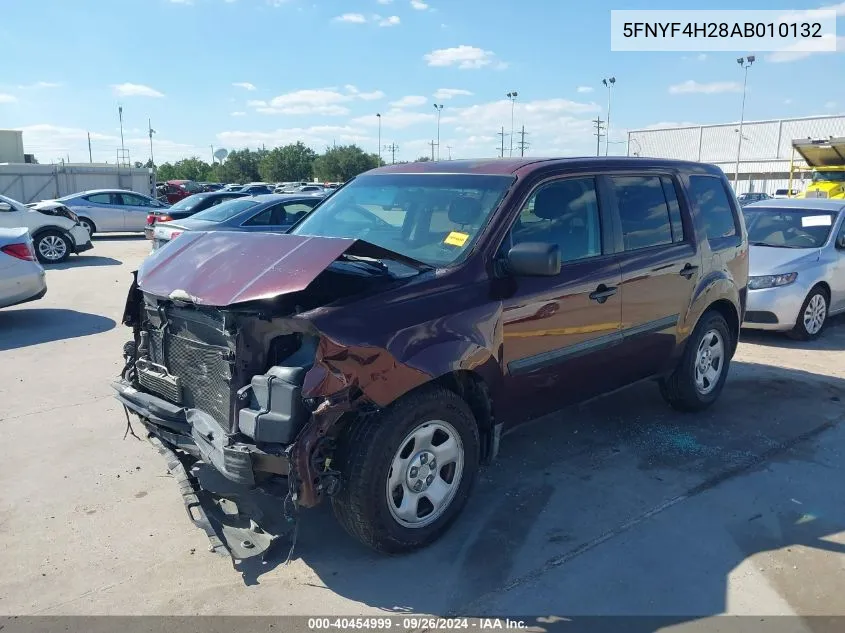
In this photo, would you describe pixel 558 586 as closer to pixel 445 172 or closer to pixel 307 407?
pixel 307 407

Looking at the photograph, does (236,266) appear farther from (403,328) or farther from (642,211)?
(642,211)

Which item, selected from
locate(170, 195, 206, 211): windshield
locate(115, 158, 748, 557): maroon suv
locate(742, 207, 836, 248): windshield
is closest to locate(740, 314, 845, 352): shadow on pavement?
locate(742, 207, 836, 248): windshield

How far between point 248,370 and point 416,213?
1.58m

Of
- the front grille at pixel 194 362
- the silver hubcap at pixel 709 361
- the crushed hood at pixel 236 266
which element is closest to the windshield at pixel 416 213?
the crushed hood at pixel 236 266

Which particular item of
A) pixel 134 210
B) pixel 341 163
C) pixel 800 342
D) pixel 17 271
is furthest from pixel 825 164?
pixel 341 163

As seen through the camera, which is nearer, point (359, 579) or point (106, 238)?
point (359, 579)

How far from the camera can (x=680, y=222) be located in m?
5.23

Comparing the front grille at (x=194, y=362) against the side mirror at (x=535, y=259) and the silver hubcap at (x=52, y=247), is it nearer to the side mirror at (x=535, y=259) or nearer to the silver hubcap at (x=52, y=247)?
the side mirror at (x=535, y=259)

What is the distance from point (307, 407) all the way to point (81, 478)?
228 centimetres

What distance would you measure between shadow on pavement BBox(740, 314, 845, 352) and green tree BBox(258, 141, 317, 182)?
79.4 metres

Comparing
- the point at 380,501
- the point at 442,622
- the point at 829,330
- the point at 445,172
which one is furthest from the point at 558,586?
the point at 829,330

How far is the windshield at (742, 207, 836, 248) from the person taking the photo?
8953 mm

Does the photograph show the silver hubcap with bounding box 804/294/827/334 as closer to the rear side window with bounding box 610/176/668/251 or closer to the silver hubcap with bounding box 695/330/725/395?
the silver hubcap with bounding box 695/330/725/395

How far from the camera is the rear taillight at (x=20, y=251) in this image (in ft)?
28.4
